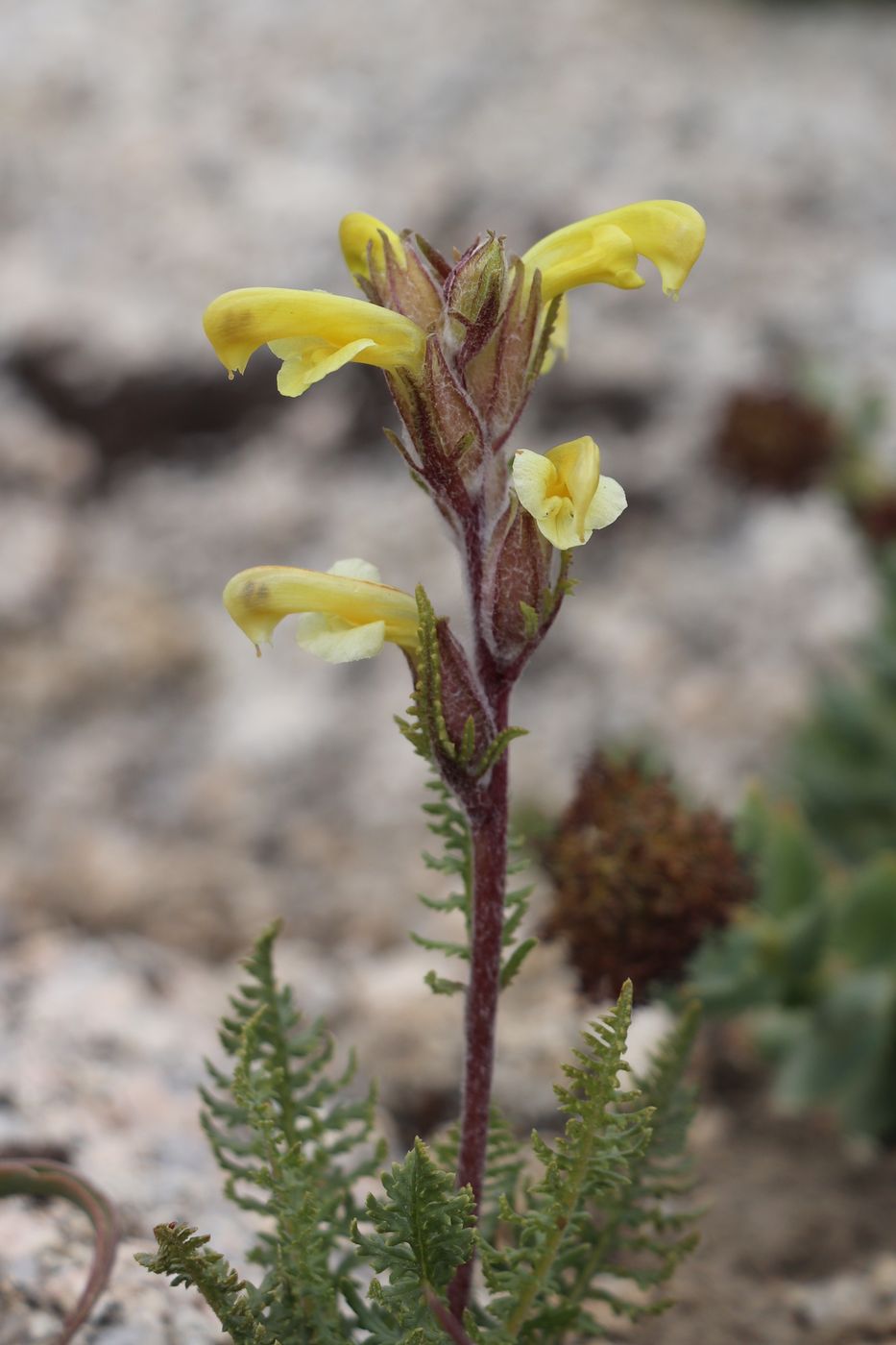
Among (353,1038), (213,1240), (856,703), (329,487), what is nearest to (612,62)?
(329,487)

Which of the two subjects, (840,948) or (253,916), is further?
(253,916)

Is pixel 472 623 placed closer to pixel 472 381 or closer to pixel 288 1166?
pixel 472 381

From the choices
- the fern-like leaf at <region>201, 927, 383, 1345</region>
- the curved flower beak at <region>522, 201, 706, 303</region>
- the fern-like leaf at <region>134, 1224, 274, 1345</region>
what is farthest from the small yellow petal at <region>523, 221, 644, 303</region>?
the fern-like leaf at <region>134, 1224, 274, 1345</region>

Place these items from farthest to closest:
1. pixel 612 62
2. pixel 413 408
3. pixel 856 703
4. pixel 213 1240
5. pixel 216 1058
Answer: pixel 612 62, pixel 856 703, pixel 216 1058, pixel 213 1240, pixel 413 408

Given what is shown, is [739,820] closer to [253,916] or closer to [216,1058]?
[216,1058]

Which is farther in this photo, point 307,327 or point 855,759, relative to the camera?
point 855,759

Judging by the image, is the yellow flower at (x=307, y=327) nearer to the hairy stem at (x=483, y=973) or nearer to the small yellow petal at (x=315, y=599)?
the small yellow petal at (x=315, y=599)

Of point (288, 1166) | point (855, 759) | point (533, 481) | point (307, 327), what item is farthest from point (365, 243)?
point (855, 759)
